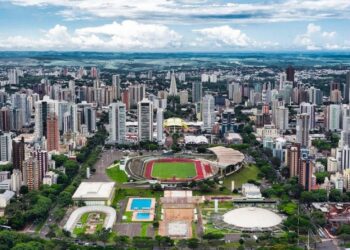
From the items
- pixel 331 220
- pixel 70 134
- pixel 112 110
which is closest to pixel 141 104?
pixel 112 110

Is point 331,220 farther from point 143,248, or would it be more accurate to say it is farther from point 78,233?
point 78,233

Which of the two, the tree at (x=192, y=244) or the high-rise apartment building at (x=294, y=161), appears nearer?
the tree at (x=192, y=244)

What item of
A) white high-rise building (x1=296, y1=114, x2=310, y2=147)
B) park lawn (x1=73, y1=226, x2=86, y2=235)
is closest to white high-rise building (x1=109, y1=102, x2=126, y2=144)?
white high-rise building (x1=296, y1=114, x2=310, y2=147)

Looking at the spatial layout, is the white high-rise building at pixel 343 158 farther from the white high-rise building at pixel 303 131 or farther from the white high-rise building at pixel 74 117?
the white high-rise building at pixel 74 117

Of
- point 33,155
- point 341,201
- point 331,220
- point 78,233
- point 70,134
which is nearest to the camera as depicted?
point 78,233

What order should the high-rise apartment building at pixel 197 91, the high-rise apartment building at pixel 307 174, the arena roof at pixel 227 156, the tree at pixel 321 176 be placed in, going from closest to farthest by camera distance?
1. the high-rise apartment building at pixel 307 174
2. the tree at pixel 321 176
3. the arena roof at pixel 227 156
4. the high-rise apartment building at pixel 197 91

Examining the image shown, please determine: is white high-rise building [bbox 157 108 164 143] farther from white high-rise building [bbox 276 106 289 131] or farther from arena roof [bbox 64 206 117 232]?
arena roof [bbox 64 206 117 232]

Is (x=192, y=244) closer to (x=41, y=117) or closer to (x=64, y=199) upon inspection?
(x=64, y=199)

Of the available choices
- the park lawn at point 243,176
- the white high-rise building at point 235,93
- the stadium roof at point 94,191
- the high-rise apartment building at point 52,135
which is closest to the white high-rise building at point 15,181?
the stadium roof at point 94,191
